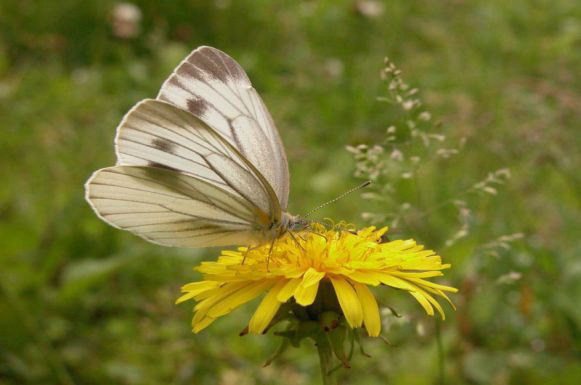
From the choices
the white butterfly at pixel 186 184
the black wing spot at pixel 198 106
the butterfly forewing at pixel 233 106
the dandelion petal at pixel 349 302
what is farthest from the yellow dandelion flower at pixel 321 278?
the black wing spot at pixel 198 106

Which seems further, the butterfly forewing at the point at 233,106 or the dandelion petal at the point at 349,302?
the butterfly forewing at the point at 233,106

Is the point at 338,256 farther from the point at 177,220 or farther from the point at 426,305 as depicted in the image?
the point at 177,220

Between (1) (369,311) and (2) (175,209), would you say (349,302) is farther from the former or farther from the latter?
(2) (175,209)

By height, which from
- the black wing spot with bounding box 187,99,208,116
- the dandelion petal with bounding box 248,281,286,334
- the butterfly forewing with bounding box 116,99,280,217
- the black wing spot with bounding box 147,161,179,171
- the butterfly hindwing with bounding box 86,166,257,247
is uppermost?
the black wing spot with bounding box 187,99,208,116

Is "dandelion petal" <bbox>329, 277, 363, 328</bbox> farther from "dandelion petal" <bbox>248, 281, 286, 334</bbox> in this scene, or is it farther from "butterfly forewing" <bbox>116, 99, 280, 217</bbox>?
"butterfly forewing" <bbox>116, 99, 280, 217</bbox>

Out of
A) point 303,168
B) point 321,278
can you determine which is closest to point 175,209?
point 321,278

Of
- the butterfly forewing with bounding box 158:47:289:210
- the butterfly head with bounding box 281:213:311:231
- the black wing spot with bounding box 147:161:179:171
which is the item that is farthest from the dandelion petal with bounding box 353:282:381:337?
the black wing spot with bounding box 147:161:179:171

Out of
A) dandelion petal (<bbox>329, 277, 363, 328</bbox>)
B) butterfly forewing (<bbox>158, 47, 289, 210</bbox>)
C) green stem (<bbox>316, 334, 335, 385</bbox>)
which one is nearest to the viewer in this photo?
dandelion petal (<bbox>329, 277, 363, 328</bbox>)

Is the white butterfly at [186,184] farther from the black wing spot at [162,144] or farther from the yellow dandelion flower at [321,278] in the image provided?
the yellow dandelion flower at [321,278]
